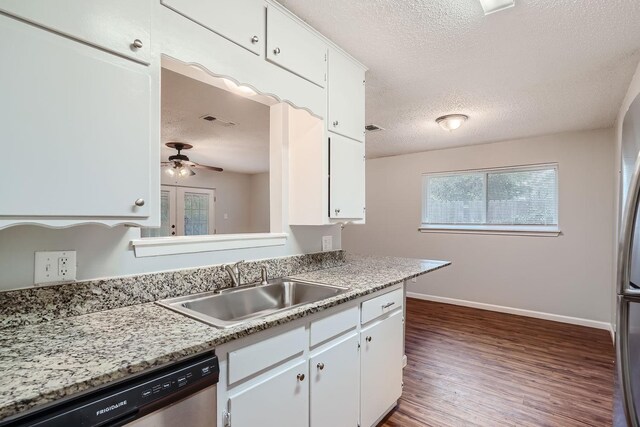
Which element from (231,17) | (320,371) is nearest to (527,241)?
(320,371)

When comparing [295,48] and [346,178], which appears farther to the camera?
[346,178]

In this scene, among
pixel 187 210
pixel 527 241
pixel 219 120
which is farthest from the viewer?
pixel 187 210

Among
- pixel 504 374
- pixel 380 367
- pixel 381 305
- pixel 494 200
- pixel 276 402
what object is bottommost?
pixel 504 374

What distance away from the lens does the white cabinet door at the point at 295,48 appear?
5.09ft

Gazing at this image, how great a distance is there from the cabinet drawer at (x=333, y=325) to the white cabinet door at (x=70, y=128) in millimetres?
804

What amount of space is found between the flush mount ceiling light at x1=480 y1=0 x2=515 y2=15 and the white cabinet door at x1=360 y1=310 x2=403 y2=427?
5.45 ft

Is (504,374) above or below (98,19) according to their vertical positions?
below

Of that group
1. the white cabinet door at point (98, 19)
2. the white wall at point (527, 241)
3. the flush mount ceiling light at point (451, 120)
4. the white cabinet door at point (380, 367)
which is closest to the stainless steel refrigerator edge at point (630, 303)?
the white cabinet door at point (380, 367)

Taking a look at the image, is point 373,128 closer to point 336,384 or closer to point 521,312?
point 336,384

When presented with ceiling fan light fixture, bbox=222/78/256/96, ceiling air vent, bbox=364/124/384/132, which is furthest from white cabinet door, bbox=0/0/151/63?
ceiling air vent, bbox=364/124/384/132

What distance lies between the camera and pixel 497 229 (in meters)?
4.11

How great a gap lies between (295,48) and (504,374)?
2.75 m

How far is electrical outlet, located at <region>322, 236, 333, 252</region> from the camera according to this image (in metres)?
2.26

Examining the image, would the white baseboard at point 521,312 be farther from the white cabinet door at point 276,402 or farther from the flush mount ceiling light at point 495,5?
the white cabinet door at point 276,402
